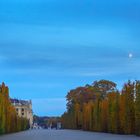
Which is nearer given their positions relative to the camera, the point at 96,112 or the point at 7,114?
the point at 7,114

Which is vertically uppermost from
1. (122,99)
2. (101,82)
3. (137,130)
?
(101,82)

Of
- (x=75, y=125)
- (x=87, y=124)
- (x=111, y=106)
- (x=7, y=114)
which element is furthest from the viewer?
(x=75, y=125)

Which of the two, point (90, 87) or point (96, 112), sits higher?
point (90, 87)

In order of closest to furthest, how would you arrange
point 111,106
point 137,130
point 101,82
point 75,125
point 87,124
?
point 137,130 < point 111,106 < point 87,124 < point 75,125 < point 101,82

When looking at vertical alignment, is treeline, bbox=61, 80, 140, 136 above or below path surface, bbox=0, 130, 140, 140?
above

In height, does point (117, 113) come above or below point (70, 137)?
above

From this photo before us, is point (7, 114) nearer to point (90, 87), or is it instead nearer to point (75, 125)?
point (75, 125)

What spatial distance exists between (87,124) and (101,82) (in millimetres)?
35805

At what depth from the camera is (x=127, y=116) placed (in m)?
65.6

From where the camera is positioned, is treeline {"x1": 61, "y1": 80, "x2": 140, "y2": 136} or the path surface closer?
the path surface

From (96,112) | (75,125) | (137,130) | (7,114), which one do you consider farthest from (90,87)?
(137,130)

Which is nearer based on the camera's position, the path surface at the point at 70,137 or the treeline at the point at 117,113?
the path surface at the point at 70,137

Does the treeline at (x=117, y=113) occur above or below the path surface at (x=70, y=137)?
above

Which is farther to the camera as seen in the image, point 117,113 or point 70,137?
point 117,113
